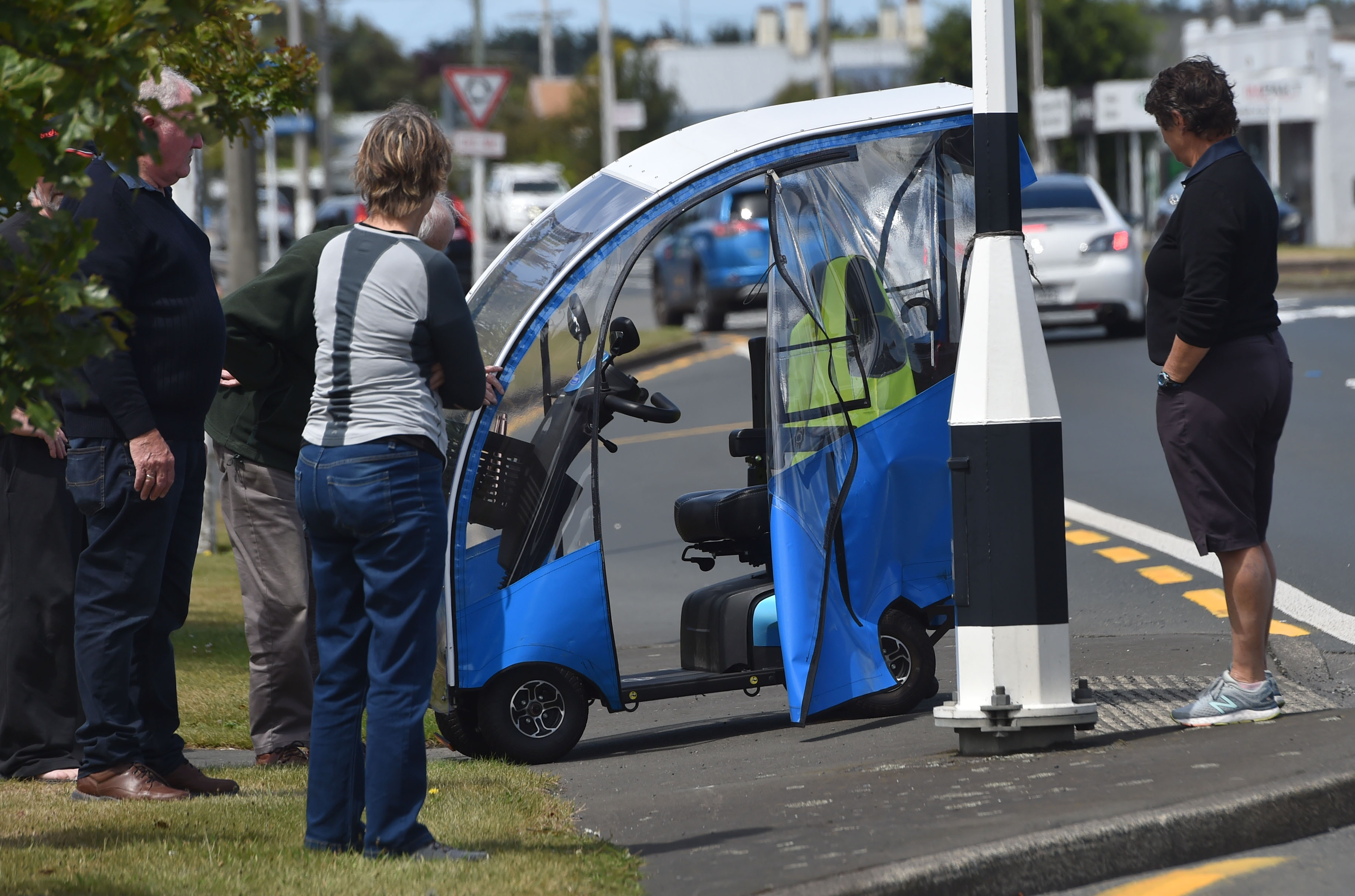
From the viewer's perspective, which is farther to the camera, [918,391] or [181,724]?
[181,724]

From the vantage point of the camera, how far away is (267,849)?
13.4 ft

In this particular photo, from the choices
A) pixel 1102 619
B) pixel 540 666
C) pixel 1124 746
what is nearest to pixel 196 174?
pixel 540 666

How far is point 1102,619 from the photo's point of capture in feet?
24.8

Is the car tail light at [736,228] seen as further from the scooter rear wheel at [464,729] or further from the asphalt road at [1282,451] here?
the scooter rear wheel at [464,729]

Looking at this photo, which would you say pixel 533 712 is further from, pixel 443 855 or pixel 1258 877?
pixel 1258 877

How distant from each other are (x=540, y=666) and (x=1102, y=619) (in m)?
3.10

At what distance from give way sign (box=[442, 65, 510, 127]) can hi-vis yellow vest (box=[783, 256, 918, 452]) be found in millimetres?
12419

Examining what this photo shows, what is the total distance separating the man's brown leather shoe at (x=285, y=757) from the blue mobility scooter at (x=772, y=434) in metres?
0.49

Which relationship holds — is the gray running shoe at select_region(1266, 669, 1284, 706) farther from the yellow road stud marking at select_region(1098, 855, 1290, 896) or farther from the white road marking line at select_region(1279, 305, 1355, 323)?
the white road marking line at select_region(1279, 305, 1355, 323)

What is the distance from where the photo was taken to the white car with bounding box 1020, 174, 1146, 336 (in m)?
16.9

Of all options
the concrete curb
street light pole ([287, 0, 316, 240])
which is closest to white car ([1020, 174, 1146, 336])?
the concrete curb

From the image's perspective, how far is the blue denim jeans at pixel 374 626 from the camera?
12.6 feet

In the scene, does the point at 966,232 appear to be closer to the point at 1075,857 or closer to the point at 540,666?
the point at 540,666

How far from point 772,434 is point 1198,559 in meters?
3.76
